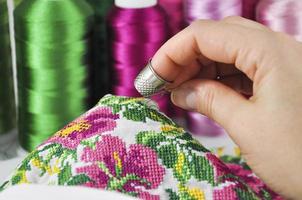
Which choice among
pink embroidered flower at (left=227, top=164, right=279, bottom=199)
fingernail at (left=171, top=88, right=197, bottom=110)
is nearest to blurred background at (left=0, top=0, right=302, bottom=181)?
pink embroidered flower at (left=227, top=164, right=279, bottom=199)

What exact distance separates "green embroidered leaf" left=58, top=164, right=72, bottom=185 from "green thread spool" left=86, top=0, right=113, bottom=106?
51 centimetres

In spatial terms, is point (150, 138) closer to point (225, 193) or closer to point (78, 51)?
point (225, 193)

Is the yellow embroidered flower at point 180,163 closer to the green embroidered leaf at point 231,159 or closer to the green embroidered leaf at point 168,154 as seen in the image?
the green embroidered leaf at point 168,154

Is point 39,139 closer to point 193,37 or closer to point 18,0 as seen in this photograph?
point 18,0

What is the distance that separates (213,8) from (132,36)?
134mm

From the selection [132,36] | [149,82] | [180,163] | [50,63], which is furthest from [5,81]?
[180,163]

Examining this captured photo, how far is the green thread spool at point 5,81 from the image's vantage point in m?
0.92

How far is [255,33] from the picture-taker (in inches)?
21.0

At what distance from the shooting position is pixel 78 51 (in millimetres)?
905

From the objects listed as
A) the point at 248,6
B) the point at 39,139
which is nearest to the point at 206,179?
the point at 39,139

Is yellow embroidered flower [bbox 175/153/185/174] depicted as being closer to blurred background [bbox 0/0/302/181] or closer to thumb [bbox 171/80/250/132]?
thumb [bbox 171/80/250/132]

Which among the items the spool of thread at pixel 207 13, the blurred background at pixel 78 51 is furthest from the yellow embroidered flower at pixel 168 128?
the spool of thread at pixel 207 13

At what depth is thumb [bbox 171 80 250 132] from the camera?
535mm

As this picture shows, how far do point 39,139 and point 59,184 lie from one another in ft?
1.60
